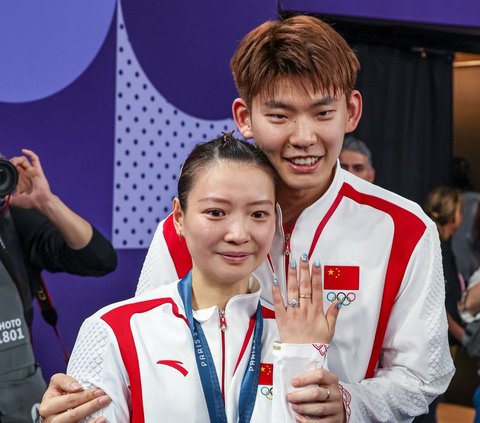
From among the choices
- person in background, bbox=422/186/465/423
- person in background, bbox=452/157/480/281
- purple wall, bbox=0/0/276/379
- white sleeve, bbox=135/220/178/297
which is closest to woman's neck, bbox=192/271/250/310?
white sleeve, bbox=135/220/178/297

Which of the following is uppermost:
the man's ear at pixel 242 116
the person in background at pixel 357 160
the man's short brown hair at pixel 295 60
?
the man's short brown hair at pixel 295 60

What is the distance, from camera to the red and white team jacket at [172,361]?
5.14ft

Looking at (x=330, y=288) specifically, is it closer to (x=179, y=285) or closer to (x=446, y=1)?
(x=179, y=285)

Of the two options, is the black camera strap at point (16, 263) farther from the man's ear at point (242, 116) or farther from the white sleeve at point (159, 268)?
the man's ear at point (242, 116)

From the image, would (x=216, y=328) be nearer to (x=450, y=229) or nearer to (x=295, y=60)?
(x=295, y=60)

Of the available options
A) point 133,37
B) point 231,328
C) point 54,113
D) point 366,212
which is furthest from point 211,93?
point 231,328

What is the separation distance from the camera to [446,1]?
12.6 feet

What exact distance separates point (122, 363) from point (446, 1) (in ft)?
9.30

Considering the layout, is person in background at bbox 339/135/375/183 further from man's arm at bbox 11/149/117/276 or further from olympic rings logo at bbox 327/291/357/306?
olympic rings logo at bbox 327/291/357/306

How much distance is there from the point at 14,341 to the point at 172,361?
0.90m

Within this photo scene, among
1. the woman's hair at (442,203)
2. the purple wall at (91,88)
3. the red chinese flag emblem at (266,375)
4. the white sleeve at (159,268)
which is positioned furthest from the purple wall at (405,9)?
the red chinese flag emblem at (266,375)

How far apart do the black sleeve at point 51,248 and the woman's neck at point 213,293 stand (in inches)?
40.0

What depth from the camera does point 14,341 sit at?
2367 mm

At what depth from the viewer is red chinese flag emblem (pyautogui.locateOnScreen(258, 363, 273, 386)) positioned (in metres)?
1.64
